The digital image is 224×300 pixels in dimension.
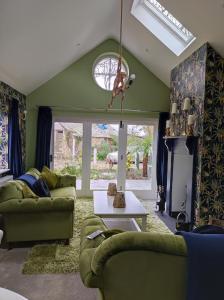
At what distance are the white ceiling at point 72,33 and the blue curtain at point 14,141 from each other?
1.50ft

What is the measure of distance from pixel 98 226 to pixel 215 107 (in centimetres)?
268

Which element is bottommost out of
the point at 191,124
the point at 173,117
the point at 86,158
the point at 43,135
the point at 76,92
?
the point at 86,158

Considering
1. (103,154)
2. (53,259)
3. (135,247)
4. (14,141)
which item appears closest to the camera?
(135,247)

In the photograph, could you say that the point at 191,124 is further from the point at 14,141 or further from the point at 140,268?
the point at 14,141

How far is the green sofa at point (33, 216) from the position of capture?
3182 millimetres

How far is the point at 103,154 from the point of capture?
624cm

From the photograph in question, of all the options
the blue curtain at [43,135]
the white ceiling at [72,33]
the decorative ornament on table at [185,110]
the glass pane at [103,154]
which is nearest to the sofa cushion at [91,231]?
the white ceiling at [72,33]

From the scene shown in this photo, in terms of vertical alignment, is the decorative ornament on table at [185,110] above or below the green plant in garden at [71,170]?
above

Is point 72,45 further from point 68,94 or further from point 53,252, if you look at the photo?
point 53,252

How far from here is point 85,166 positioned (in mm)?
6191

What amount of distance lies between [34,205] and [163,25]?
3.66 meters

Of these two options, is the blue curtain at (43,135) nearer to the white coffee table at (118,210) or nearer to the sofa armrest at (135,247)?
the white coffee table at (118,210)

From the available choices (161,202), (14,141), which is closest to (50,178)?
(14,141)

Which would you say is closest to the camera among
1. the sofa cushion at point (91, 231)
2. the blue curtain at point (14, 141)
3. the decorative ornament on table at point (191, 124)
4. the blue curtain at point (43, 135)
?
the sofa cushion at point (91, 231)
